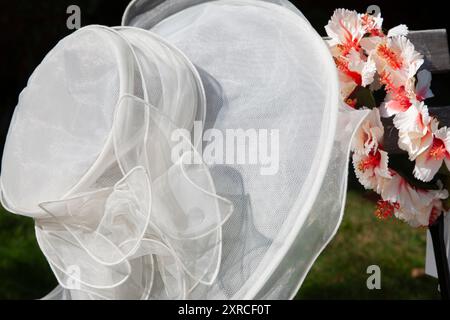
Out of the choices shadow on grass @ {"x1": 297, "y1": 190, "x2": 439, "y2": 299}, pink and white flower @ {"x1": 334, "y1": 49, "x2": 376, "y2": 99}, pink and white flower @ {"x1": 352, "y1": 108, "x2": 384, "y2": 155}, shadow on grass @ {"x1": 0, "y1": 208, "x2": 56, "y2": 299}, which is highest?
pink and white flower @ {"x1": 334, "y1": 49, "x2": 376, "y2": 99}

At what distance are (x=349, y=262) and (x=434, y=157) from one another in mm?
1647

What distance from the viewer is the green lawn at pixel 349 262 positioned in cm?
300

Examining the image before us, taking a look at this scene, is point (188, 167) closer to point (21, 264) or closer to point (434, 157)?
point (434, 157)

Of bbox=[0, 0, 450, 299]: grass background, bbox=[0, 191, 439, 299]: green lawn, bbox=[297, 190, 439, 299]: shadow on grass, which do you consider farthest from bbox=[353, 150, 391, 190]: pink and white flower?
bbox=[297, 190, 439, 299]: shadow on grass

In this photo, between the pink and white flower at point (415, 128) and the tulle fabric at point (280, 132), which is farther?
the pink and white flower at point (415, 128)

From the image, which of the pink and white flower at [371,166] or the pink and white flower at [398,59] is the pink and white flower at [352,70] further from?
the pink and white flower at [371,166]

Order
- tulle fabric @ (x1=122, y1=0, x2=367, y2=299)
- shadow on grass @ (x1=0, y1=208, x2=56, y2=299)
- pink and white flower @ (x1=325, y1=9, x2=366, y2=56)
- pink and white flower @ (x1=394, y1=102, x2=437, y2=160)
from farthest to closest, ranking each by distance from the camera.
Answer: shadow on grass @ (x1=0, y1=208, x2=56, y2=299), pink and white flower @ (x1=325, y1=9, x2=366, y2=56), pink and white flower @ (x1=394, y1=102, x2=437, y2=160), tulle fabric @ (x1=122, y1=0, x2=367, y2=299)

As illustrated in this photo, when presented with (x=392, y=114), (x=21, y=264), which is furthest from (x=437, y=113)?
(x=21, y=264)

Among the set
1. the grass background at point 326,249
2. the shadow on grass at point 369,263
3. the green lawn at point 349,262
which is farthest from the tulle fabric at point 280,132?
the shadow on grass at point 369,263

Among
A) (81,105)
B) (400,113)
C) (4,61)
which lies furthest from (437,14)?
(81,105)

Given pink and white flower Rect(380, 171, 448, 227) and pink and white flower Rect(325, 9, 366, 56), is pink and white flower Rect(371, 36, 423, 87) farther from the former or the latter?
pink and white flower Rect(380, 171, 448, 227)

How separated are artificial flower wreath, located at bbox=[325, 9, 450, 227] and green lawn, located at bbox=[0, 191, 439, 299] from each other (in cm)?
117

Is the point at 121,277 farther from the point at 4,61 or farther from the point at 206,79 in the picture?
the point at 4,61

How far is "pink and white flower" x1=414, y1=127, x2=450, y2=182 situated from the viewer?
1.58 metres
